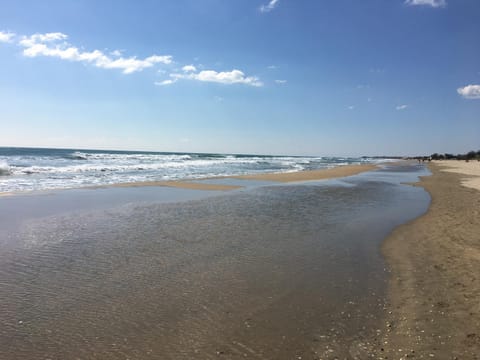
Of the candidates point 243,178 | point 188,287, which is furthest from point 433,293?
point 243,178

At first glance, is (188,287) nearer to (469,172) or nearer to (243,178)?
(243,178)

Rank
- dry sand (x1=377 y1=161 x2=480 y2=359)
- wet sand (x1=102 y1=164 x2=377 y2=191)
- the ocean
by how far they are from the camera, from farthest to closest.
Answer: the ocean, wet sand (x1=102 y1=164 x2=377 y2=191), dry sand (x1=377 y1=161 x2=480 y2=359)

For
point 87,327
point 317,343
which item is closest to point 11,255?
point 87,327

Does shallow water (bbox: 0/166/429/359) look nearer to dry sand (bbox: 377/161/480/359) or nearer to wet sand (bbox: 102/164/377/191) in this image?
dry sand (bbox: 377/161/480/359)

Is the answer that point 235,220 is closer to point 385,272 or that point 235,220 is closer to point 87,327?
point 385,272

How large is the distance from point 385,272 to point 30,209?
12.2 meters

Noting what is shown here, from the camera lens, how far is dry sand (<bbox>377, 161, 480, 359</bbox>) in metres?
3.88

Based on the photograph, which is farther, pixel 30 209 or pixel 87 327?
pixel 30 209

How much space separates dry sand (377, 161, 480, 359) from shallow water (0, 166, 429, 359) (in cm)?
33

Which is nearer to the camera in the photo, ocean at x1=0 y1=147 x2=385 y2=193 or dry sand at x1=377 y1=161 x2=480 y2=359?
dry sand at x1=377 y1=161 x2=480 y2=359

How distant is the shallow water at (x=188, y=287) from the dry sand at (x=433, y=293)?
330 mm

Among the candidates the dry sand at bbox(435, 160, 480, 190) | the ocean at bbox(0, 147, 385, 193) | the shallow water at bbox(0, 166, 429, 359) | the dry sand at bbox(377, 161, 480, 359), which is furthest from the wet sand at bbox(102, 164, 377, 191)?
the dry sand at bbox(377, 161, 480, 359)

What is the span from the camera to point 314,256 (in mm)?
7273

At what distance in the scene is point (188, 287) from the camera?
5.53 meters
